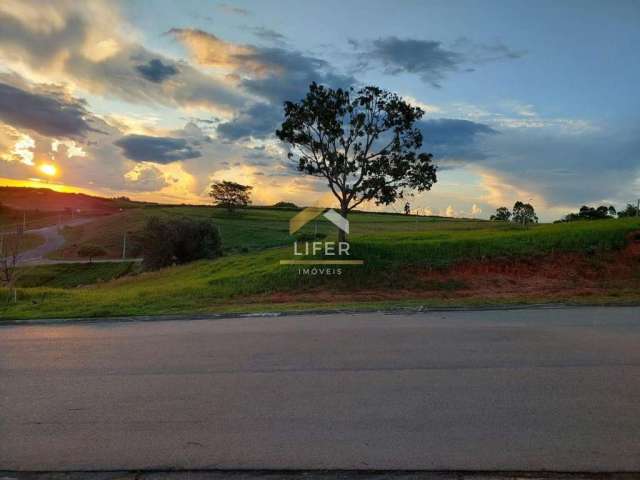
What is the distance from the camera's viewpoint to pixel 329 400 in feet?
18.1

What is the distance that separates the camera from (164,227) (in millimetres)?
39531

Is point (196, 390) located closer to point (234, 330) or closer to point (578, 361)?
point (234, 330)

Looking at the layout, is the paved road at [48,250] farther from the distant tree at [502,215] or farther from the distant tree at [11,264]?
the distant tree at [502,215]

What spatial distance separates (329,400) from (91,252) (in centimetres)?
5445

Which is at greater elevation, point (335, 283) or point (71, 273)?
point (335, 283)

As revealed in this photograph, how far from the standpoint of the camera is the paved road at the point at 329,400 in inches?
166

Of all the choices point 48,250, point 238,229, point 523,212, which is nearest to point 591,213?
point 523,212

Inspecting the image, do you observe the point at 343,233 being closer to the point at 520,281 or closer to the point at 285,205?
the point at 520,281

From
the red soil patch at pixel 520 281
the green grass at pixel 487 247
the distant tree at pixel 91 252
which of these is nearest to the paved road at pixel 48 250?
the distant tree at pixel 91 252

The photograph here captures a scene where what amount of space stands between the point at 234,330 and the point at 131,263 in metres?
39.8

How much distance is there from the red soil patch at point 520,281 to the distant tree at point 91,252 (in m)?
42.3

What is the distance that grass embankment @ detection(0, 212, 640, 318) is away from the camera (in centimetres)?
1461

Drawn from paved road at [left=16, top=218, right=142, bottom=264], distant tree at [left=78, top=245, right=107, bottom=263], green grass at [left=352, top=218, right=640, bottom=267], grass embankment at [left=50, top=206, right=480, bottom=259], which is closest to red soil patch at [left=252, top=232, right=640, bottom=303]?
green grass at [left=352, top=218, right=640, bottom=267]

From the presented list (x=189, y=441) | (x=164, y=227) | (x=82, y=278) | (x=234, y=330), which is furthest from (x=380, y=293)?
(x=82, y=278)
